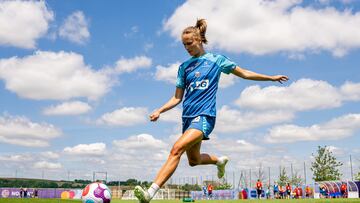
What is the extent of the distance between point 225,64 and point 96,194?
10.4 feet

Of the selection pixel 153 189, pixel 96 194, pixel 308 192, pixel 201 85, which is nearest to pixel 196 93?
pixel 201 85

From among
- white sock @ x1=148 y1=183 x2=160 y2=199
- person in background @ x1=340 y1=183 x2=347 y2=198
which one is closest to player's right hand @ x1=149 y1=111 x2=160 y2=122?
white sock @ x1=148 y1=183 x2=160 y2=199

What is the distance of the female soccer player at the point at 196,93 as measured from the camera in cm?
620

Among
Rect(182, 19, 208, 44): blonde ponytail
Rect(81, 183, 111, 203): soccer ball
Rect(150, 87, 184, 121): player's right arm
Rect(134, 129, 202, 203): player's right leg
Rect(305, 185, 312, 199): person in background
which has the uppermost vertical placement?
Rect(182, 19, 208, 44): blonde ponytail

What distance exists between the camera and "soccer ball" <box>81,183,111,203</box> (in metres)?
7.59

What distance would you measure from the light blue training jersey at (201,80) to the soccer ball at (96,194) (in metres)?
2.25

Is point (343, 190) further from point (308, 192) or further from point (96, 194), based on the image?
point (96, 194)

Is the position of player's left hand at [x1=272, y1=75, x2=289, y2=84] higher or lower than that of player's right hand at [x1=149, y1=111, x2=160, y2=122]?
higher

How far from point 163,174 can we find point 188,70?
1764 millimetres

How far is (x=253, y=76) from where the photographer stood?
713 centimetres

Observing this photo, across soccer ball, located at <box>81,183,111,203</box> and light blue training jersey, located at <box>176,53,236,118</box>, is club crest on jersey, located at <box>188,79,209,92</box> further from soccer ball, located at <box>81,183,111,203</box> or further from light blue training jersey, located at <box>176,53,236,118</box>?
soccer ball, located at <box>81,183,111,203</box>

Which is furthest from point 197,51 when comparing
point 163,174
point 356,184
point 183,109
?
point 356,184

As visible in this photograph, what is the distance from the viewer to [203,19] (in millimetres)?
7059

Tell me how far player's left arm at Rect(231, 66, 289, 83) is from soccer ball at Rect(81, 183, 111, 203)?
3095 millimetres
